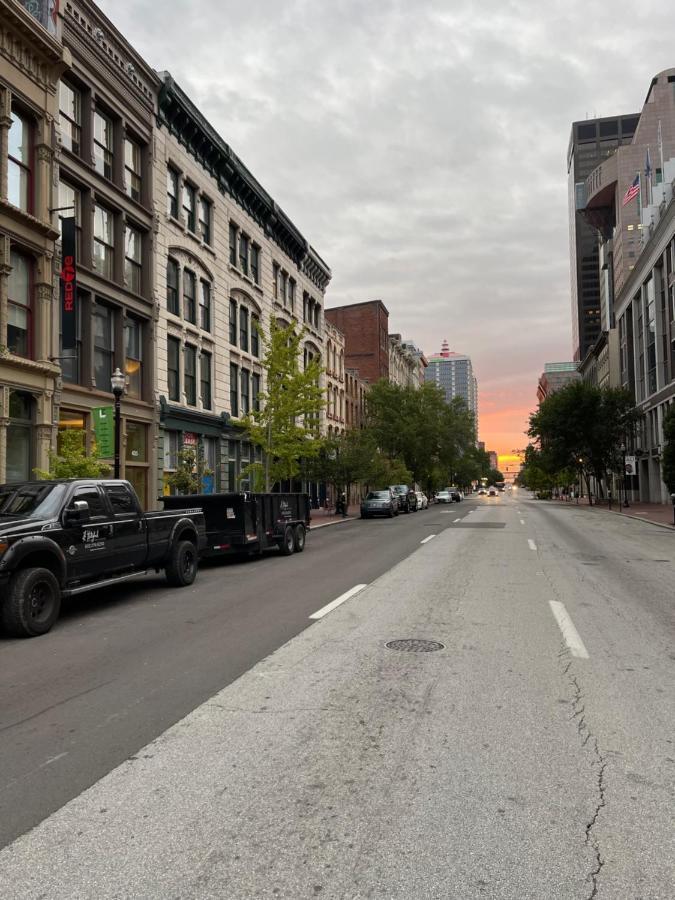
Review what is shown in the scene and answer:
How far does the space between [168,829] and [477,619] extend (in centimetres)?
598

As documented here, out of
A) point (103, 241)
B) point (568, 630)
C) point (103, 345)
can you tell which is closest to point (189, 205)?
point (103, 241)

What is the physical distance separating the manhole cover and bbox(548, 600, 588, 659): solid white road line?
1400mm

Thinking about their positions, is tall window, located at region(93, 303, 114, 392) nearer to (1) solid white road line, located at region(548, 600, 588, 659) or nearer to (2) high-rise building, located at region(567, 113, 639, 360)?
(1) solid white road line, located at region(548, 600, 588, 659)

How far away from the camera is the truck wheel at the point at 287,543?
59.1 ft

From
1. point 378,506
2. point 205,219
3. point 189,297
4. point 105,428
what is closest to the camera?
point 105,428

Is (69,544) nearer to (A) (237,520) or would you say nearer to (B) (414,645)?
(B) (414,645)

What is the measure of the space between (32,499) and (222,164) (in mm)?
26623

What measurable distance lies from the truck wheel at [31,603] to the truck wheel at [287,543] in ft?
30.7

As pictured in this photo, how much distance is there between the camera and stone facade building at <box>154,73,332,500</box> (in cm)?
2731

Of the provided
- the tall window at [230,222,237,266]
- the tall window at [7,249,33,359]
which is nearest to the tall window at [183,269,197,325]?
the tall window at [230,222,237,266]

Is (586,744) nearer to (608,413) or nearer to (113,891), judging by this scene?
(113,891)

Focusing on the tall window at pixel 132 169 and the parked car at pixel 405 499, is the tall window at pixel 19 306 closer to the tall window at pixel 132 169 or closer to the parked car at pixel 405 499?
the tall window at pixel 132 169

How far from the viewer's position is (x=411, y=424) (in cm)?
6003

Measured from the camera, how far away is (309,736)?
473cm
